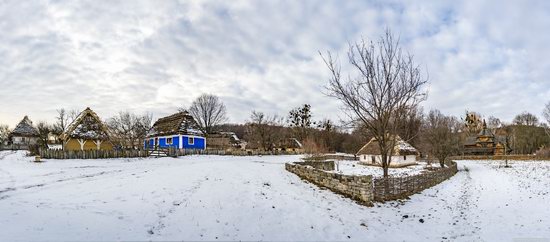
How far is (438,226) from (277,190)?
6.45 m

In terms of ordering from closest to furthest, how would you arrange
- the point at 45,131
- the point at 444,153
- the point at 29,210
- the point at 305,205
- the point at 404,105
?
the point at 29,210
the point at 305,205
the point at 404,105
the point at 444,153
the point at 45,131

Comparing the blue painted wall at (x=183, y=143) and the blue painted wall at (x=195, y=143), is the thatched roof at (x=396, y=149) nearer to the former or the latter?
the blue painted wall at (x=195, y=143)

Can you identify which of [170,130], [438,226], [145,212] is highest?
[170,130]

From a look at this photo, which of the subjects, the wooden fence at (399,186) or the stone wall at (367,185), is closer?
the stone wall at (367,185)

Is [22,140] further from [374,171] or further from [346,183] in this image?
[346,183]

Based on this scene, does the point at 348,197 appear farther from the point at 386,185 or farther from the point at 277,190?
the point at 277,190

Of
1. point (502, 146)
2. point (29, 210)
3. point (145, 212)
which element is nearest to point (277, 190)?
point (145, 212)

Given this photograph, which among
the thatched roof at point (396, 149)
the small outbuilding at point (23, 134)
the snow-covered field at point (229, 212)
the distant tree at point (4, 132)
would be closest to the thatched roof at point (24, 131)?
the small outbuilding at point (23, 134)

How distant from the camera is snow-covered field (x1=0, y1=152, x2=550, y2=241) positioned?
7.92m

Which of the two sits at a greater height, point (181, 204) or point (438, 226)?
point (181, 204)

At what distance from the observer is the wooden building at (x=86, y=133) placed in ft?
97.2

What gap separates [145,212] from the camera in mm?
9164

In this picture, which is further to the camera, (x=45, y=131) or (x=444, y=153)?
(x=45, y=131)

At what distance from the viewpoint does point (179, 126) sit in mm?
36625
